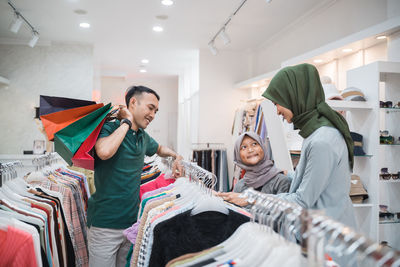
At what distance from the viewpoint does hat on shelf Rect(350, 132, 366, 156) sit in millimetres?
2607

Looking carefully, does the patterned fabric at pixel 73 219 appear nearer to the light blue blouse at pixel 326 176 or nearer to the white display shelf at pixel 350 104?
the light blue blouse at pixel 326 176

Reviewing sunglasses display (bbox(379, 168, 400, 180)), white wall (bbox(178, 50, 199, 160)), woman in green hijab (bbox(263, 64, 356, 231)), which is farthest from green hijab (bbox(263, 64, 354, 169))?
white wall (bbox(178, 50, 199, 160))

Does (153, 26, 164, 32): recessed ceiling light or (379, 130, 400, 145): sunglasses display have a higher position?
(153, 26, 164, 32): recessed ceiling light

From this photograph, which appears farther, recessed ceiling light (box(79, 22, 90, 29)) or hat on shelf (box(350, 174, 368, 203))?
recessed ceiling light (box(79, 22, 90, 29))

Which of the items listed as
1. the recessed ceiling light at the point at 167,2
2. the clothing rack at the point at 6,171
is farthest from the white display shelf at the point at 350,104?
the recessed ceiling light at the point at 167,2

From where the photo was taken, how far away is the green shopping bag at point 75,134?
1.63 meters

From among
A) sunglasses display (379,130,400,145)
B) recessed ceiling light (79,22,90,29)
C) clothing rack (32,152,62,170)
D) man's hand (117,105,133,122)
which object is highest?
recessed ceiling light (79,22,90,29)

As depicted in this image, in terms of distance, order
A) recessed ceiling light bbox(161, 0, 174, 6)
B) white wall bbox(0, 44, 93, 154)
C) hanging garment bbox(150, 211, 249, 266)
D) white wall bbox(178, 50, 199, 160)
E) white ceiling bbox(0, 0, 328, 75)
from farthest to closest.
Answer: white wall bbox(178, 50, 199, 160)
white wall bbox(0, 44, 93, 154)
white ceiling bbox(0, 0, 328, 75)
recessed ceiling light bbox(161, 0, 174, 6)
hanging garment bbox(150, 211, 249, 266)

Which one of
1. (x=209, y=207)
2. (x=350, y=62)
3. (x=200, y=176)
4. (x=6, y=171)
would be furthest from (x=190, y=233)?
(x=350, y=62)

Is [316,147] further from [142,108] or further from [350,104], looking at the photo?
[350,104]

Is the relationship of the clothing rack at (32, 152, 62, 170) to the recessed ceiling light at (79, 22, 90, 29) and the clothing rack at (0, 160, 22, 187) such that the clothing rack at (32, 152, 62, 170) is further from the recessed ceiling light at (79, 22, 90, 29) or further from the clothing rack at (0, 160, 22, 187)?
the recessed ceiling light at (79, 22, 90, 29)

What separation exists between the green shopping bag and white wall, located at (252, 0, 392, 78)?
3100 millimetres

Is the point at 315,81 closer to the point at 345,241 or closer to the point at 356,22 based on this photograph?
the point at 345,241

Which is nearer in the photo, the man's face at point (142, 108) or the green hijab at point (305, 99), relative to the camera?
the green hijab at point (305, 99)
